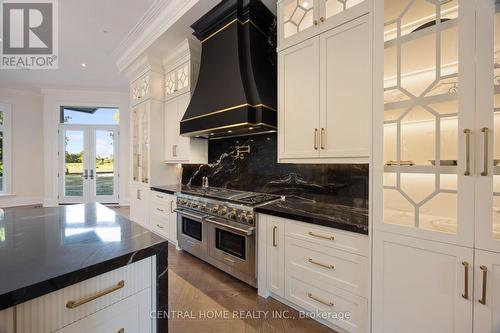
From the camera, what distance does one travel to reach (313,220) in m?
1.72

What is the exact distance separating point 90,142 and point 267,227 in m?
6.78

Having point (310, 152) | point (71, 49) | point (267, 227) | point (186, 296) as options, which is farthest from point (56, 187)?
point (310, 152)

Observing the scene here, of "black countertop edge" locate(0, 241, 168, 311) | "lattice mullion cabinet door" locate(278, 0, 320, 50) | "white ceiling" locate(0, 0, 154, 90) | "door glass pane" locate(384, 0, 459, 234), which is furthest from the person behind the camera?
"white ceiling" locate(0, 0, 154, 90)

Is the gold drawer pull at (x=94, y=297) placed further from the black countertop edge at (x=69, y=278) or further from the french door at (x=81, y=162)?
the french door at (x=81, y=162)

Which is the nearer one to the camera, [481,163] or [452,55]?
[481,163]

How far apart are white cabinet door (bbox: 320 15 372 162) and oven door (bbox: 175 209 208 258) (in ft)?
5.76

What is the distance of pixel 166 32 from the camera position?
301cm

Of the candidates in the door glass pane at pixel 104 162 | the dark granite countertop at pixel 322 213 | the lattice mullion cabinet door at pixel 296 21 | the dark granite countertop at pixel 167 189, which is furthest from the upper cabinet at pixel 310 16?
the door glass pane at pixel 104 162

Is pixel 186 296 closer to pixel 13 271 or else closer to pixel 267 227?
pixel 267 227

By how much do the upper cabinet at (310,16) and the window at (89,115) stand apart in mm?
6274

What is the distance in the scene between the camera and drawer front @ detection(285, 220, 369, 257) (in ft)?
4.98

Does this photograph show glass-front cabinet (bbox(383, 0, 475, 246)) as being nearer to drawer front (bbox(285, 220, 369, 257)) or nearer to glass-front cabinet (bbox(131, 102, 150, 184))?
drawer front (bbox(285, 220, 369, 257))

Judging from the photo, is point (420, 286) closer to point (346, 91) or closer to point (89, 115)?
point (346, 91)

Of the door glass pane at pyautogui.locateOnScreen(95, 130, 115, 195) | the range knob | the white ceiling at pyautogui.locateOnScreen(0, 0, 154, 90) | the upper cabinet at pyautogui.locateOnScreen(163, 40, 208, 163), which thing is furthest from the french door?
the range knob
